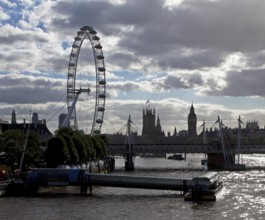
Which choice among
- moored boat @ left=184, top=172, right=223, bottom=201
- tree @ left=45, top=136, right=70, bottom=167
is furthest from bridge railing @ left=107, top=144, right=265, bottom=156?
moored boat @ left=184, top=172, right=223, bottom=201

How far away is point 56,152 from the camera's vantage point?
85.1 meters

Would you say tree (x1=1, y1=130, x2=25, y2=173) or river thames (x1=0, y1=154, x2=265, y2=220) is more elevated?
tree (x1=1, y1=130, x2=25, y2=173)

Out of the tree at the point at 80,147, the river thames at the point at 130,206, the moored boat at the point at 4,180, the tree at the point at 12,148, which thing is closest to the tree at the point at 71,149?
the tree at the point at 80,147

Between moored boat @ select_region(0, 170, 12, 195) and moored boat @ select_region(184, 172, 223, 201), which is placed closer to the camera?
moored boat @ select_region(184, 172, 223, 201)

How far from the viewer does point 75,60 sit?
114 meters

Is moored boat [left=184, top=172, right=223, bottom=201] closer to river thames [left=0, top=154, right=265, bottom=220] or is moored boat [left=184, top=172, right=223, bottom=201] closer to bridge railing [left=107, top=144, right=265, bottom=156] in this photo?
river thames [left=0, top=154, right=265, bottom=220]

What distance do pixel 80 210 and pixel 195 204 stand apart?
10.9 m

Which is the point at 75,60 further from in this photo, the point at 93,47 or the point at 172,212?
the point at 172,212

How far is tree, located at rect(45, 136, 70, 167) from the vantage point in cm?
8512

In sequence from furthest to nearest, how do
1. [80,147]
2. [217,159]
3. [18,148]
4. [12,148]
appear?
[217,159], [80,147], [18,148], [12,148]

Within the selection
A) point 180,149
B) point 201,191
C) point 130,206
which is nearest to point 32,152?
point 201,191

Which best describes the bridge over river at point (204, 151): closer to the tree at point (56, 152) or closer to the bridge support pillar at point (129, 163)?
the bridge support pillar at point (129, 163)

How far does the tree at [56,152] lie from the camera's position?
8512 cm

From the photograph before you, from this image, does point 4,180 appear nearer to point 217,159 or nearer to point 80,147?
point 80,147
